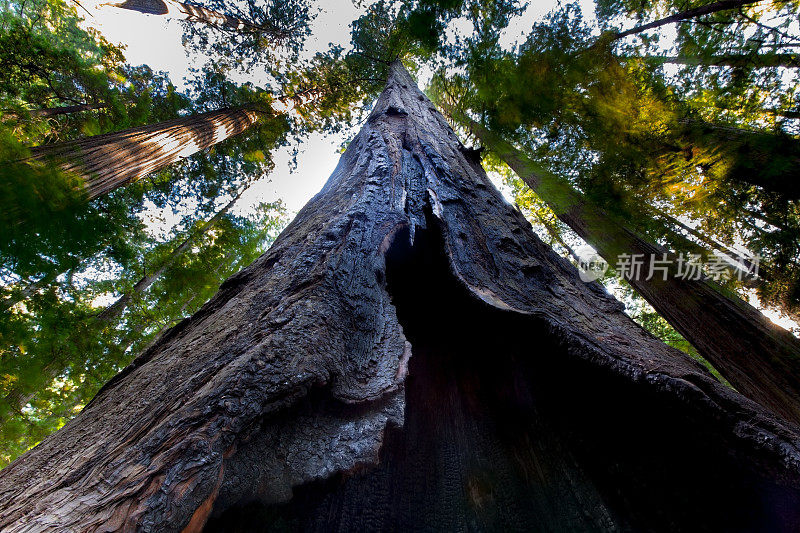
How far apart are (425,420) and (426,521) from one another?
290 mm

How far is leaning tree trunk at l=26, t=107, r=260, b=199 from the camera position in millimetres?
2221

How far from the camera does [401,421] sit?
83 cm

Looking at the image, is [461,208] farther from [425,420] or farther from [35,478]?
[35,478]

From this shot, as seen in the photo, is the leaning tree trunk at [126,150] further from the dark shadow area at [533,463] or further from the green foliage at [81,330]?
the dark shadow area at [533,463]

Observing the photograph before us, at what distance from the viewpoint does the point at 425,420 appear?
1.13 m

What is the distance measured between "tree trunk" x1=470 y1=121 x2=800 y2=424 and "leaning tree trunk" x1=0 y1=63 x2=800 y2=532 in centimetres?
168

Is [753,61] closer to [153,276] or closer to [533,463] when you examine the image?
[533,463]

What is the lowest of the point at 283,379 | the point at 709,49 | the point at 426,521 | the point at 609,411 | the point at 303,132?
the point at 426,521

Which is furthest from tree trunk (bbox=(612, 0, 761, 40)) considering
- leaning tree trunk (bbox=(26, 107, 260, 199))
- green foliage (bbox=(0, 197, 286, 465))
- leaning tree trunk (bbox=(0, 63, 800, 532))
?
green foliage (bbox=(0, 197, 286, 465))

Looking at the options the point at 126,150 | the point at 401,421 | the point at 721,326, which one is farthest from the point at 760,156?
the point at 126,150

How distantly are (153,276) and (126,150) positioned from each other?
6.77 m

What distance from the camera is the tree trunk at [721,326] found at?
1.98 meters

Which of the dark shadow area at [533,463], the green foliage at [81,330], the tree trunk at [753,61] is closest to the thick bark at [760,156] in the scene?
the tree trunk at [753,61]

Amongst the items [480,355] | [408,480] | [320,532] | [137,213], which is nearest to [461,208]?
[480,355]
